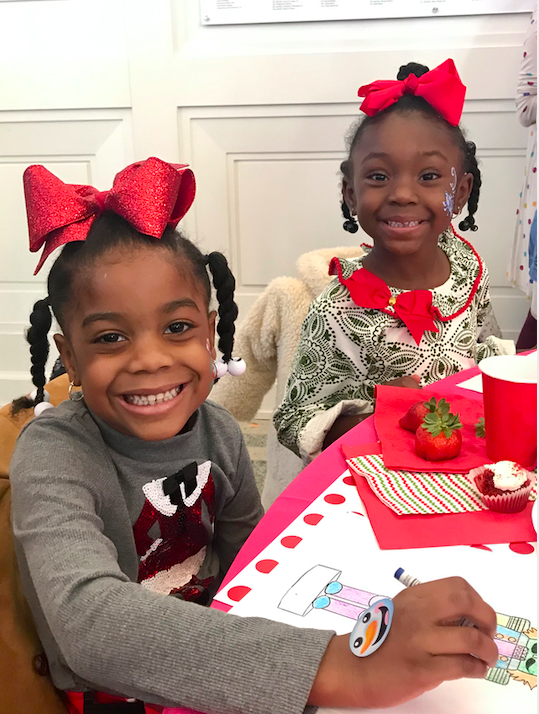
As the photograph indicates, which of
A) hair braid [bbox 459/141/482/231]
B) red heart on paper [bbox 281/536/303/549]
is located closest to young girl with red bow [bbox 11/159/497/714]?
red heart on paper [bbox 281/536/303/549]

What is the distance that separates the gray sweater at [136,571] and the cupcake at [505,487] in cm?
32

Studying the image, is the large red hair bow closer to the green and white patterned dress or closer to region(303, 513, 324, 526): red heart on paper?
the green and white patterned dress

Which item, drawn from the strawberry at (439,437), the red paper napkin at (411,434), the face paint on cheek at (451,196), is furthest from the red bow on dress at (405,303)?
the strawberry at (439,437)

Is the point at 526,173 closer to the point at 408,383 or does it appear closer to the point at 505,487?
the point at 408,383

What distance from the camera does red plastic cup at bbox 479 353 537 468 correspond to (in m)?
0.84

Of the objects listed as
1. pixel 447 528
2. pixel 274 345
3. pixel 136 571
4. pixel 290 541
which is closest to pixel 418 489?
pixel 447 528

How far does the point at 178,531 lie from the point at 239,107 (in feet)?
6.61

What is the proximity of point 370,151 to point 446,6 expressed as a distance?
1283 millimetres

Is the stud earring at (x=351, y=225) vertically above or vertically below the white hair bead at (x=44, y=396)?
above

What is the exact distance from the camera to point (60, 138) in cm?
276

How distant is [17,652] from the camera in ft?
2.45

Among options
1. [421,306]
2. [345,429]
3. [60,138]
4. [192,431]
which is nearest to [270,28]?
[60,138]

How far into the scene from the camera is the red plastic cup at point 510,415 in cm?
84

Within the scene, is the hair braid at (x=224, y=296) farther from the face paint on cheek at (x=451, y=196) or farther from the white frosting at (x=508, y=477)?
the face paint on cheek at (x=451, y=196)
